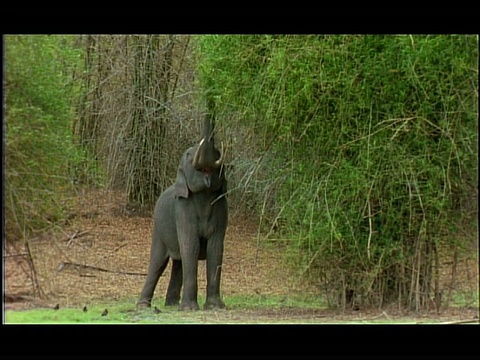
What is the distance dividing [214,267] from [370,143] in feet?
7.80

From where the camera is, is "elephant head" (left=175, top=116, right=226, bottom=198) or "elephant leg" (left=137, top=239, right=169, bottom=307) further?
"elephant leg" (left=137, top=239, right=169, bottom=307)

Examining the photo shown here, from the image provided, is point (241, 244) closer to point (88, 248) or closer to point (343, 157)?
point (88, 248)

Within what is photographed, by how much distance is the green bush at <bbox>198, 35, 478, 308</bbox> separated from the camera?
23.2 feet

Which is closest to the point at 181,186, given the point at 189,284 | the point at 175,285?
the point at 189,284

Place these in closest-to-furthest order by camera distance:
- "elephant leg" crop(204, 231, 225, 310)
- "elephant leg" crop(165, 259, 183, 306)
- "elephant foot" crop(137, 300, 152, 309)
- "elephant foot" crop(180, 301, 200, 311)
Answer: "elephant foot" crop(180, 301, 200, 311)
"elephant leg" crop(204, 231, 225, 310)
"elephant foot" crop(137, 300, 152, 309)
"elephant leg" crop(165, 259, 183, 306)

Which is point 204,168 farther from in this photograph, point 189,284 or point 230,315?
point 230,315

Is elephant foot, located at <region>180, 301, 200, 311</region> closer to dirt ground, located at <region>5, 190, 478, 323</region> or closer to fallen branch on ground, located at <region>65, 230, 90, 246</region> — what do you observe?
dirt ground, located at <region>5, 190, 478, 323</region>

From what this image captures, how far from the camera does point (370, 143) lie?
286 inches

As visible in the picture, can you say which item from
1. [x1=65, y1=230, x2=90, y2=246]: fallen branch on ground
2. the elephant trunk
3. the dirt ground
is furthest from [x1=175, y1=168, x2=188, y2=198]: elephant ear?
[x1=65, y1=230, x2=90, y2=246]: fallen branch on ground

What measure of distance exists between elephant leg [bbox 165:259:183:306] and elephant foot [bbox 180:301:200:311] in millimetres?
784

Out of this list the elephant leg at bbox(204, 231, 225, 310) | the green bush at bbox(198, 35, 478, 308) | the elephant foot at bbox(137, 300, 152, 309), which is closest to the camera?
the green bush at bbox(198, 35, 478, 308)

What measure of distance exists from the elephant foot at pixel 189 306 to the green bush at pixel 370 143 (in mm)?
1348

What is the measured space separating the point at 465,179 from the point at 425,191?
1.12ft

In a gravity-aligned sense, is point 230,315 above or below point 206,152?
below
